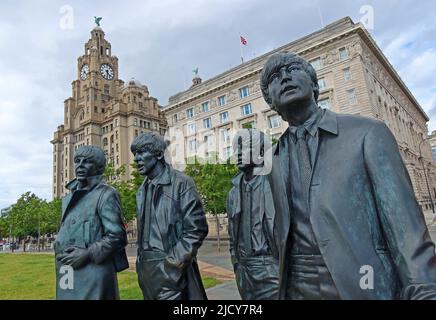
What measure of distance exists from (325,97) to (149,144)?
98.0ft

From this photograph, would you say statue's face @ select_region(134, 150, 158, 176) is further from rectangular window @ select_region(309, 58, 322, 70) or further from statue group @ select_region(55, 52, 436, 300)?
rectangular window @ select_region(309, 58, 322, 70)

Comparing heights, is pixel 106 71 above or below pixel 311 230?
above

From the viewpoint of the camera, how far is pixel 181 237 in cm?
327

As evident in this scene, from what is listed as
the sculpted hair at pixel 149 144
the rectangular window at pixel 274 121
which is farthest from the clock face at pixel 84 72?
the sculpted hair at pixel 149 144

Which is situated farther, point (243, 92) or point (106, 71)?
point (106, 71)

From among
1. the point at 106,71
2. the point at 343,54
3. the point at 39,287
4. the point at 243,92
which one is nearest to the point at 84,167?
the point at 39,287

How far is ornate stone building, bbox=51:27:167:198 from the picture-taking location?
61406 mm

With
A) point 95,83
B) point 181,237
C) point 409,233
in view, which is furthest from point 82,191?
point 95,83

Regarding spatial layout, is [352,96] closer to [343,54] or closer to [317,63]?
[343,54]

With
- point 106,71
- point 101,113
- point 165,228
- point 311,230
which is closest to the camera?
point 311,230

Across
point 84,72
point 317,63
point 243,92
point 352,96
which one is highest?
point 84,72

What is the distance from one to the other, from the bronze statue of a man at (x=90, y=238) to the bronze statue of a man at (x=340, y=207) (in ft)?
6.95

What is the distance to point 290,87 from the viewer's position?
1920 millimetres

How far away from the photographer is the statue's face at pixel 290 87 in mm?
1904
